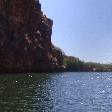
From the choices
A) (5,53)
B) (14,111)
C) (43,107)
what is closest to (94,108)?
(43,107)

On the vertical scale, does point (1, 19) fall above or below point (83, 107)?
above

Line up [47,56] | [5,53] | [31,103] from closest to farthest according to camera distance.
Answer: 1. [31,103]
2. [5,53]
3. [47,56]

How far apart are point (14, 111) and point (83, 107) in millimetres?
9357

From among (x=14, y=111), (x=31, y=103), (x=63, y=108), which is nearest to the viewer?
(x=14, y=111)

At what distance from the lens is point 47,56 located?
170 m

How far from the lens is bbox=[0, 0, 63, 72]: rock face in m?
151

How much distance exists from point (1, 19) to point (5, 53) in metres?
13.2

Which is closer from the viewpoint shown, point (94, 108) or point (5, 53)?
point (94, 108)

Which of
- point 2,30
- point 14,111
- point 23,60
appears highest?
point 2,30

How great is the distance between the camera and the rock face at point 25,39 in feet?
497

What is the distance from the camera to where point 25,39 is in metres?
161

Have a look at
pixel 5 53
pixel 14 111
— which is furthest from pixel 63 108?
pixel 5 53

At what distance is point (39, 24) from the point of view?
177 metres

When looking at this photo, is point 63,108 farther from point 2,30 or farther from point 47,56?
point 47,56
